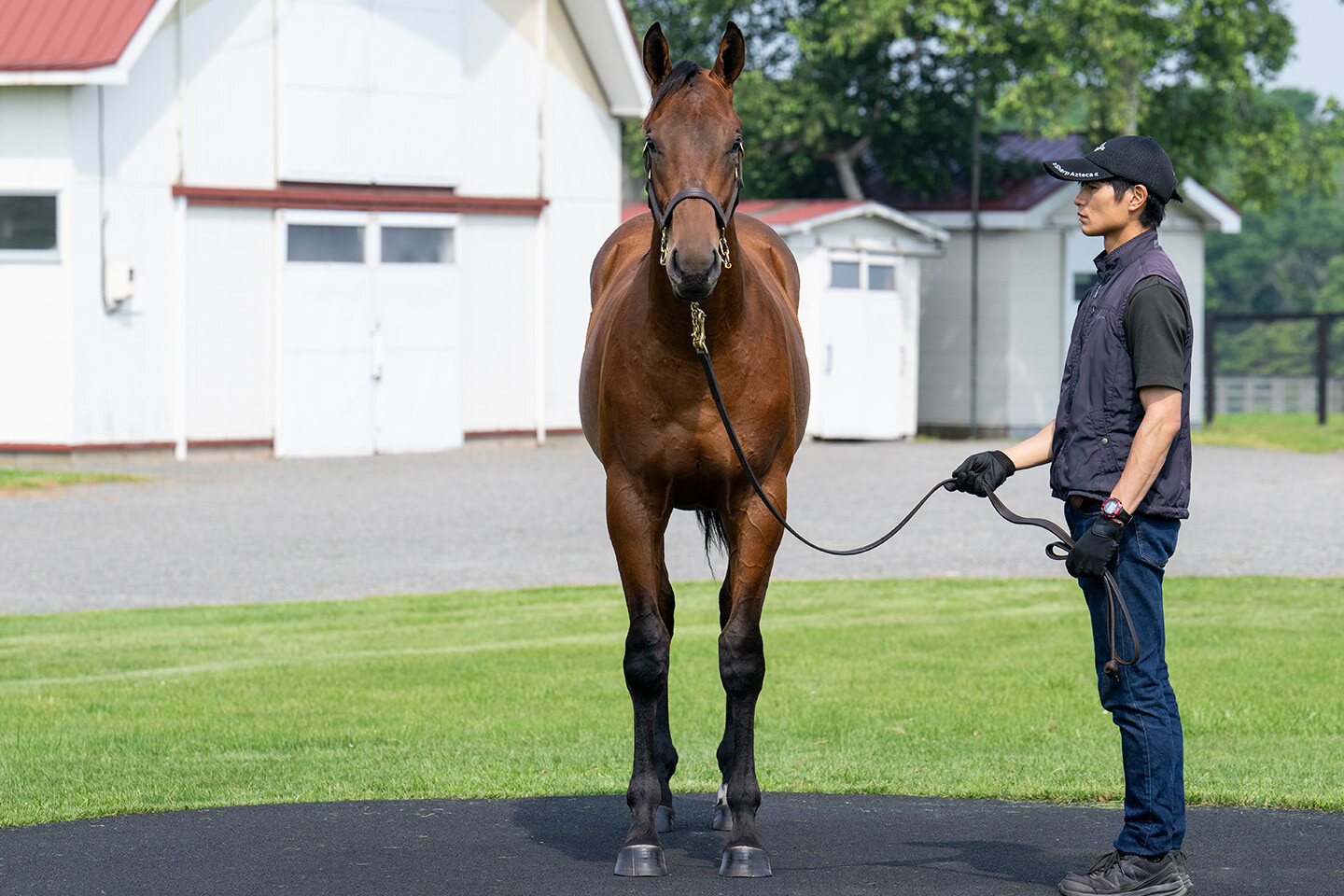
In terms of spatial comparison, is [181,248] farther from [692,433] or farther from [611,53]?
[692,433]

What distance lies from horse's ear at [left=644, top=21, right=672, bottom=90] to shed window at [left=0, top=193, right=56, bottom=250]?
755 inches

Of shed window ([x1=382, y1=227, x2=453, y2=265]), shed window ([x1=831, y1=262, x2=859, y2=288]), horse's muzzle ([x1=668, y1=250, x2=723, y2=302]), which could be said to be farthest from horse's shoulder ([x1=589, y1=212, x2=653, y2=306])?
shed window ([x1=831, y1=262, x2=859, y2=288])

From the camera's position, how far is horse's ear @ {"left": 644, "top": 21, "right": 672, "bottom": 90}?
19.0ft

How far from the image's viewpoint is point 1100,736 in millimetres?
8664

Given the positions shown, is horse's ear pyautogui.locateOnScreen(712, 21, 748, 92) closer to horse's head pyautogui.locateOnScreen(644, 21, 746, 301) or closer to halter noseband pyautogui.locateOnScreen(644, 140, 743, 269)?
horse's head pyautogui.locateOnScreen(644, 21, 746, 301)

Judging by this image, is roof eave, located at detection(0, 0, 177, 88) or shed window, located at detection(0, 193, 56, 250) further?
shed window, located at detection(0, 193, 56, 250)

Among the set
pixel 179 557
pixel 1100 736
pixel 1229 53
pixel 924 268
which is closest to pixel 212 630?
pixel 179 557

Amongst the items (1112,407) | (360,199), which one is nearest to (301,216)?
(360,199)

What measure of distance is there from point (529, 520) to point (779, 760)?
10367 mm

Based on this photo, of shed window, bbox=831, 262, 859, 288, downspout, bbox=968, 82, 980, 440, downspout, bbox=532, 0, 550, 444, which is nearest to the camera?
downspout, bbox=532, 0, 550, 444

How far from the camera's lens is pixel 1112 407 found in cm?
A: 554

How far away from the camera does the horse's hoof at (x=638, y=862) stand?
5.96 metres

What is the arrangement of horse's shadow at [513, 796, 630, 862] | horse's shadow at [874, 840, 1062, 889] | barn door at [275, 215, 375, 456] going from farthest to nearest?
barn door at [275, 215, 375, 456], horse's shadow at [513, 796, 630, 862], horse's shadow at [874, 840, 1062, 889]

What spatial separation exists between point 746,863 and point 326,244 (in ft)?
66.8
